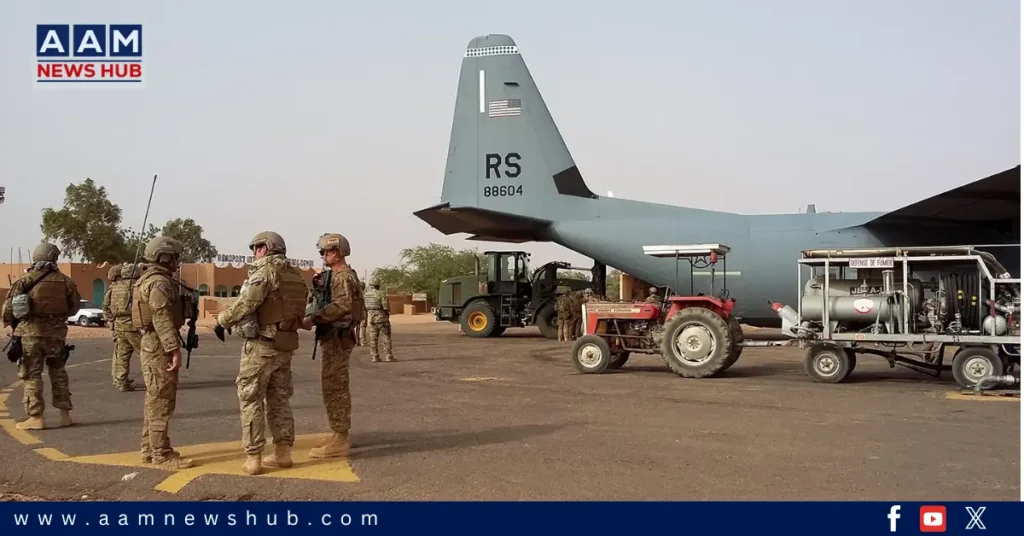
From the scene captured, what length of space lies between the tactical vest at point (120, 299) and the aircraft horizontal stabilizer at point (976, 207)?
40.0ft

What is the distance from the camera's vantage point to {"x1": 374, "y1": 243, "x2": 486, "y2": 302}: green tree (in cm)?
5451

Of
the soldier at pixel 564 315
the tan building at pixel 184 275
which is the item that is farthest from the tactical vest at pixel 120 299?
the tan building at pixel 184 275

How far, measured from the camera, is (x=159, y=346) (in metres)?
5.75

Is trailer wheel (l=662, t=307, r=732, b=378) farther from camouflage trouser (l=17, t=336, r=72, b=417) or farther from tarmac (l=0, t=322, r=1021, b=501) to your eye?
camouflage trouser (l=17, t=336, r=72, b=417)

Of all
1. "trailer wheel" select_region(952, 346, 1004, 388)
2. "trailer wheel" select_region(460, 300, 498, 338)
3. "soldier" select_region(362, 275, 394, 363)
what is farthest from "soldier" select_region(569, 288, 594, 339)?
"trailer wheel" select_region(952, 346, 1004, 388)

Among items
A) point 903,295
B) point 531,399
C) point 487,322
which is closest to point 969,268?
point 903,295

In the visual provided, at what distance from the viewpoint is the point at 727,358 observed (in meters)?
11.2

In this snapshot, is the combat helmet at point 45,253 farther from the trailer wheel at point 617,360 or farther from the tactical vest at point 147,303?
the trailer wheel at point 617,360

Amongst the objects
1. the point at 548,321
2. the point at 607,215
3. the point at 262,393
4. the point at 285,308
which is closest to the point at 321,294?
the point at 285,308

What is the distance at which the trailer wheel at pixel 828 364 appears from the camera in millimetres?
10594

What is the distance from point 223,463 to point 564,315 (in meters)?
14.6

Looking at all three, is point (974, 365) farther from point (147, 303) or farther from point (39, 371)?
point (39, 371)
